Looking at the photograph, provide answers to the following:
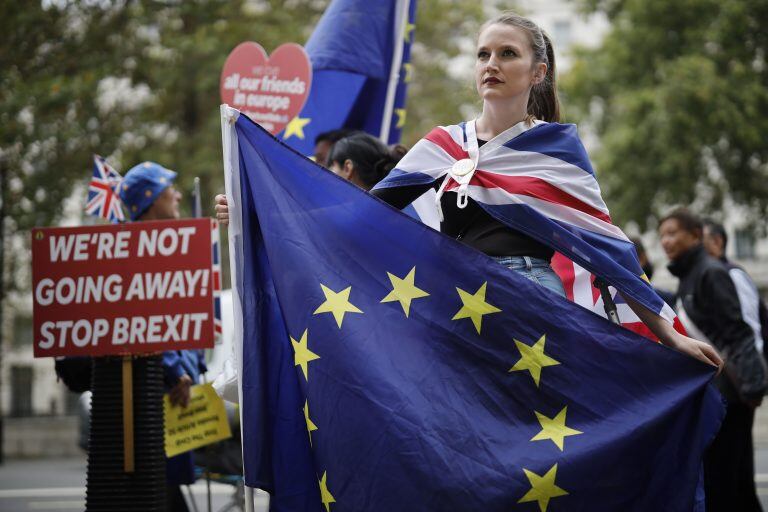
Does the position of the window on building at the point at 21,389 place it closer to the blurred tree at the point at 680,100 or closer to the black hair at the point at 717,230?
the blurred tree at the point at 680,100

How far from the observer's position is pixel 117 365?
5094mm

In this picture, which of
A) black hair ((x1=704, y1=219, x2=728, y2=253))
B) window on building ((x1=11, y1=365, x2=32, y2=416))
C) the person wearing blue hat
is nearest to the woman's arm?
the person wearing blue hat

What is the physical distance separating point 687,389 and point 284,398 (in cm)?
142

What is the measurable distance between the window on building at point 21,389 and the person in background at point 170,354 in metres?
18.1

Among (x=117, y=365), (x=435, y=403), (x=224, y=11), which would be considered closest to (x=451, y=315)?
(x=435, y=403)

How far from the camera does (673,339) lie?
4.07 metres

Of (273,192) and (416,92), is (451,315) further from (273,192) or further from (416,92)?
(416,92)

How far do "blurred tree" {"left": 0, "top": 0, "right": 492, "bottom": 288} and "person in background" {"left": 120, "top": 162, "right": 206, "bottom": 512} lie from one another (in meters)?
9.42

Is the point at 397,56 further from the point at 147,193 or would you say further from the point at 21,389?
the point at 21,389

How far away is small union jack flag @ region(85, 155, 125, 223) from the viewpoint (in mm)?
7352

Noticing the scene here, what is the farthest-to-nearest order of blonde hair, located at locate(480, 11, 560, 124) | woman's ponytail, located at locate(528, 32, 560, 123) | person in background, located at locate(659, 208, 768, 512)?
person in background, located at locate(659, 208, 768, 512) → woman's ponytail, located at locate(528, 32, 560, 123) → blonde hair, located at locate(480, 11, 560, 124)

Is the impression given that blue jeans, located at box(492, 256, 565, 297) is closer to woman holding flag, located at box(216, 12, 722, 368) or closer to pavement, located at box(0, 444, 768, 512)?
woman holding flag, located at box(216, 12, 722, 368)

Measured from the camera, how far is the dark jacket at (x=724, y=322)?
278 inches

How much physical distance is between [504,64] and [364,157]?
6.57 ft
